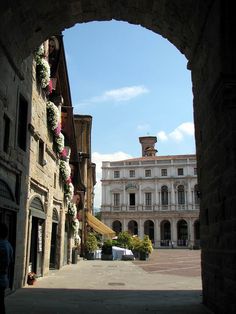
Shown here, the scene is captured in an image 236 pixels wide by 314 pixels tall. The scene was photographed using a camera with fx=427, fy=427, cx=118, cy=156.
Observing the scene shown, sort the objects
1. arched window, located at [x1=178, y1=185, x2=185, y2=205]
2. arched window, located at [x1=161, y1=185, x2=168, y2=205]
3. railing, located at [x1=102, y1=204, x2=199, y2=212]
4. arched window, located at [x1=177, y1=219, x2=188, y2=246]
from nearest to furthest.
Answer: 1. railing, located at [x1=102, y1=204, x2=199, y2=212]
2. arched window, located at [x1=177, y1=219, x2=188, y2=246]
3. arched window, located at [x1=178, y1=185, x2=185, y2=205]
4. arched window, located at [x1=161, y1=185, x2=168, y2=205]

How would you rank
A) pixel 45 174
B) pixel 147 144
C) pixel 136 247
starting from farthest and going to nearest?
pixel 147 144, pixel 136 247, pixel 45 174

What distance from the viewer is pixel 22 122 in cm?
1270

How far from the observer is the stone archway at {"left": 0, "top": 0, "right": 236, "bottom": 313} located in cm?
719

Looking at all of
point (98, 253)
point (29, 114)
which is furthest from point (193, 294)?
point (98, 253)

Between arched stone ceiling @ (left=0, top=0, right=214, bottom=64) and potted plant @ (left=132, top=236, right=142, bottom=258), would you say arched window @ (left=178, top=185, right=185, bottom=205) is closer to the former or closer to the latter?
potted plant @ (left=132, top=236, right=142, bottom=258)

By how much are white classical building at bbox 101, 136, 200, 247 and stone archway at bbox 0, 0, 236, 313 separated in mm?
68511

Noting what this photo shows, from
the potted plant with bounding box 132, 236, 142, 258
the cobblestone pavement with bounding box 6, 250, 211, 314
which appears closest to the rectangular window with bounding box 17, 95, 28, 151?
the cobblestone pavement with bounding box 6, 250, 211, 314

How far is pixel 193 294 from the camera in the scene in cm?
1162

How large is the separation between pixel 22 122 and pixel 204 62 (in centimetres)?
596

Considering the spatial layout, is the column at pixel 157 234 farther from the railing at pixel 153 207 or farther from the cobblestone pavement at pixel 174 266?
Answer: the cobblestone pavement at pixel 174 266

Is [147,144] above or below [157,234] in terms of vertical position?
above

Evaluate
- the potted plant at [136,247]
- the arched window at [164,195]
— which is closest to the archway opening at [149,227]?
the arched window at [164,195]

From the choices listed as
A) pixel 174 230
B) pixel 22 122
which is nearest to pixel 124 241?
pixel 22 122

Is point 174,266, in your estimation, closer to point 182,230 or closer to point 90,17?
point 90,17
